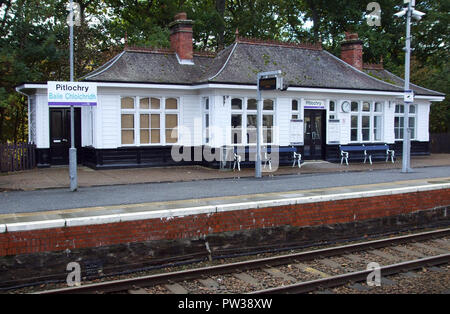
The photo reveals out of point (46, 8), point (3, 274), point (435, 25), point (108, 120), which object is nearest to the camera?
point (3, 274)

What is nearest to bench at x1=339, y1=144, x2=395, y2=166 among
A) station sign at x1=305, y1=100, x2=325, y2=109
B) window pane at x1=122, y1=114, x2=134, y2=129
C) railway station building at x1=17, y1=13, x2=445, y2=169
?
railway station building at x1=17, y1=13, x2=445, y2=169

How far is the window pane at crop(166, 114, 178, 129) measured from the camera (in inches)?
800

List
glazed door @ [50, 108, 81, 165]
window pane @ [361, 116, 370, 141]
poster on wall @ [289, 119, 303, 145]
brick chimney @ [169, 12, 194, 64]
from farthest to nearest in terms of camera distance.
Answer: window pane @ [361, 116, 370, 141] → brick chimney @ [169, 12, 194, 64] → poster on wall @ [289, 119, 303, 145] → glazed door @ [50, 108, 81, 165]

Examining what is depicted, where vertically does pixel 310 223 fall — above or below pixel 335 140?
below

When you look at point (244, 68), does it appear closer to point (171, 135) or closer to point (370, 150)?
point (171, 135)

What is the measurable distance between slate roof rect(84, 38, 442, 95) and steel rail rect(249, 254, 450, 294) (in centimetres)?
1175

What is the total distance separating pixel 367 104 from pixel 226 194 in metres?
13.5

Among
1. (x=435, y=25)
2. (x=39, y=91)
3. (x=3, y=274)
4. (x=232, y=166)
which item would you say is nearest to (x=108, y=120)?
(x=39, y=91)

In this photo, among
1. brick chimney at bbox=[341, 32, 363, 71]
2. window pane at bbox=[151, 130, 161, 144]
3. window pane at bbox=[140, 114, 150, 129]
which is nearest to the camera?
window pane at bbox=[140, 114, 150, 129]

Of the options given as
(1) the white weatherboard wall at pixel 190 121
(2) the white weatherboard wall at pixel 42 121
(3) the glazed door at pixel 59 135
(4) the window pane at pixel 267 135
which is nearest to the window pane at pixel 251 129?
(4) the window pane at pixel 267 135

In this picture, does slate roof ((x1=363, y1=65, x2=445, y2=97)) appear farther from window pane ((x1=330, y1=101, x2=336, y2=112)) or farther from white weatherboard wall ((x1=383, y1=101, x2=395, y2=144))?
window pane ((x1=330, y1=101, x2=336, y2=112))

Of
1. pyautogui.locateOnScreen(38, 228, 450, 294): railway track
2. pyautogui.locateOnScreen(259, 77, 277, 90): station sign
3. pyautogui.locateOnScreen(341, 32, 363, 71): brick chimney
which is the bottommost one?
pyautogui.locateOnScreen(38, 228, 450, 294): railway track

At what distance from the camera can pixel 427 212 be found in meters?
12.8
